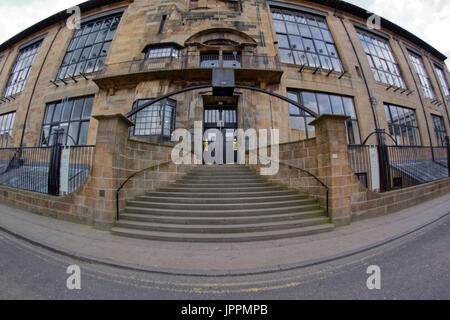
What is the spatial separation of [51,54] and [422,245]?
28026mm

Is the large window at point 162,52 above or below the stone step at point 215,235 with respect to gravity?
above

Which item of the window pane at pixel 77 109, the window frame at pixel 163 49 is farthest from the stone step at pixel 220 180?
the window pane at pixel 77 109

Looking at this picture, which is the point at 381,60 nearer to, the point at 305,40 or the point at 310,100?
the point at 305,40

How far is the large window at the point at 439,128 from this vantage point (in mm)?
16766

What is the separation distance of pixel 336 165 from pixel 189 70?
10.7 meters

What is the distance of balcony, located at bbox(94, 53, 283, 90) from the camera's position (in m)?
11.3

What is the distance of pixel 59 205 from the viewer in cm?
567

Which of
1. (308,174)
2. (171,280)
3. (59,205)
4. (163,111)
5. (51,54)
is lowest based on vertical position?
(171,280)

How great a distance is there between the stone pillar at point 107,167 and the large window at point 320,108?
1065 centimetres

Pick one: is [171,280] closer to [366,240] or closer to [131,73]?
[366,240]

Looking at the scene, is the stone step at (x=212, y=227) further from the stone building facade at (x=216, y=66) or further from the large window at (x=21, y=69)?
the large window at (x=21, y=69)

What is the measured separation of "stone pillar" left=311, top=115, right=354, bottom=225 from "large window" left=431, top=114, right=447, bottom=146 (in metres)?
21.4

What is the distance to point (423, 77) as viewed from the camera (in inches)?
730
